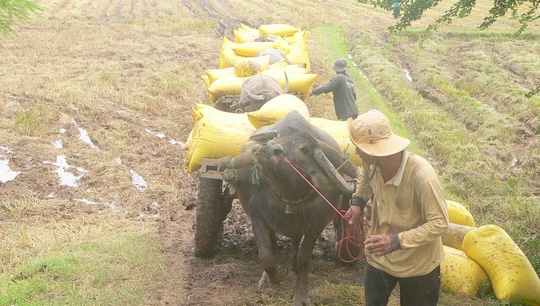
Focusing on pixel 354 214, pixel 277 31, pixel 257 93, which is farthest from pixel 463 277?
pixel 277 31

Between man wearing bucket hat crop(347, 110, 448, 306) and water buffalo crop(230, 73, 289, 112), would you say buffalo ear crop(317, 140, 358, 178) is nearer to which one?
man wearing bucket hat crop(347, 110, 448, 306)

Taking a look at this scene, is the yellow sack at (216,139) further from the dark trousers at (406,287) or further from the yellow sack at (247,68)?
the yellow sack at (247,68)

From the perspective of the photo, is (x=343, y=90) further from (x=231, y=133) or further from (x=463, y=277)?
(x=463, y=277)

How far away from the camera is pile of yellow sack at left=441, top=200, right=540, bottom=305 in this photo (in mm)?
5156

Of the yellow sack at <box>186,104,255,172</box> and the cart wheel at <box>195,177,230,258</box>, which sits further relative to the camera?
the cart wheel at <box>195,177,230,258</box>

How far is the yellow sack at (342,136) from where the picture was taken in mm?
5660

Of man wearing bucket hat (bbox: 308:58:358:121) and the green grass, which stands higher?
man wearing bucket hat (bbox: 308:58:358:121)

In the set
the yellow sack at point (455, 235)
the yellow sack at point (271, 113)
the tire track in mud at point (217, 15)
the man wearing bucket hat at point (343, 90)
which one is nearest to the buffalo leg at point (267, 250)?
the yellow sack at point (271, 113)

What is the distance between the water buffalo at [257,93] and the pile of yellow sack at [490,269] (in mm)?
2546

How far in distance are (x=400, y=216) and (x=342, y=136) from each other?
224 cm

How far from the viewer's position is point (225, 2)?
3431cm

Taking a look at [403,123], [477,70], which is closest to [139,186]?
[403,123]

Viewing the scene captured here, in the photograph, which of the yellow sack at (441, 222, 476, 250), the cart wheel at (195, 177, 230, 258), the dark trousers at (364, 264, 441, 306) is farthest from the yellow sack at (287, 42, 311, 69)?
the dark trousers at (364, 264, 441, 306)

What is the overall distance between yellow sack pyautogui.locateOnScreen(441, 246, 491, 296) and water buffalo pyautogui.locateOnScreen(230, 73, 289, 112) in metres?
2.64
